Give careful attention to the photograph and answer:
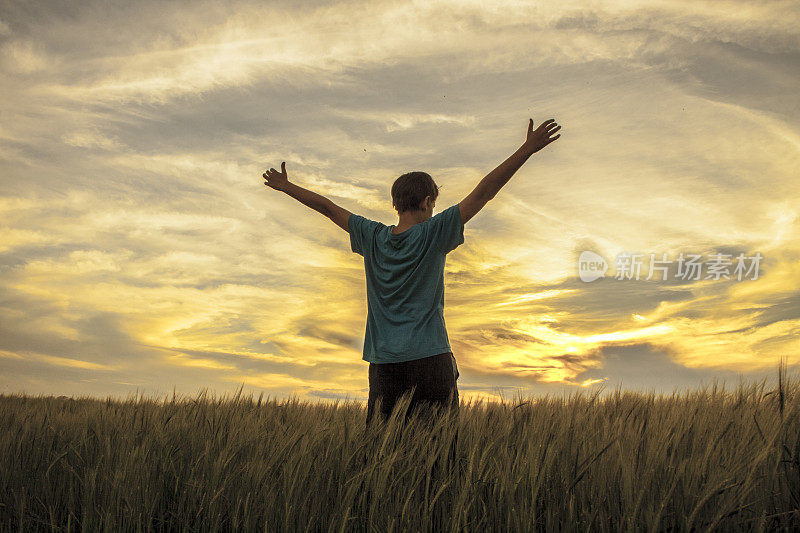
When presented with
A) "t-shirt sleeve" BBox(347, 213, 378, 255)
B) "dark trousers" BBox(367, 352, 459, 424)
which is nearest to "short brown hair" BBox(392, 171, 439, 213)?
"t-shirt sleeve" BBox(347, 213, 378, 255)

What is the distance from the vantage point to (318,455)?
2996mm

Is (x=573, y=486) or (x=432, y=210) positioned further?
(x=432, y=210)

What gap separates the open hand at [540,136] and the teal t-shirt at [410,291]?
617 mm

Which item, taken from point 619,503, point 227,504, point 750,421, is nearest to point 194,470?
point 227,504

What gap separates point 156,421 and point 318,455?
5.21 feet

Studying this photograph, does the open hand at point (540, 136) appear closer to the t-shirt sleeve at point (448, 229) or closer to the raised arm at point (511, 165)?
the raised arm at point (511, 165)

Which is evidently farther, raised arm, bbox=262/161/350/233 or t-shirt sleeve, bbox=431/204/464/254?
raised arm, bbox=262/161/350/233

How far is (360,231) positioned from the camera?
4383mm

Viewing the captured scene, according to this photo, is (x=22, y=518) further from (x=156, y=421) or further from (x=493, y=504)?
(x=493, y=504)

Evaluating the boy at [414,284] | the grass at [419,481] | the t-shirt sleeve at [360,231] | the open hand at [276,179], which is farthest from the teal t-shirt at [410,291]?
the open hand at [276,179]

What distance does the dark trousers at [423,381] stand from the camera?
3.75 m

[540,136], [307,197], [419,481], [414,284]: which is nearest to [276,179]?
[307,197]

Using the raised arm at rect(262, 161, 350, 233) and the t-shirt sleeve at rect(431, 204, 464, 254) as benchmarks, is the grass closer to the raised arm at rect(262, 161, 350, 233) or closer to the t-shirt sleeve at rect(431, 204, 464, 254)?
the t-shirt sleeve at rect(431, 204, 464, 254)

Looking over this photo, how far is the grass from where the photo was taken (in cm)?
231
